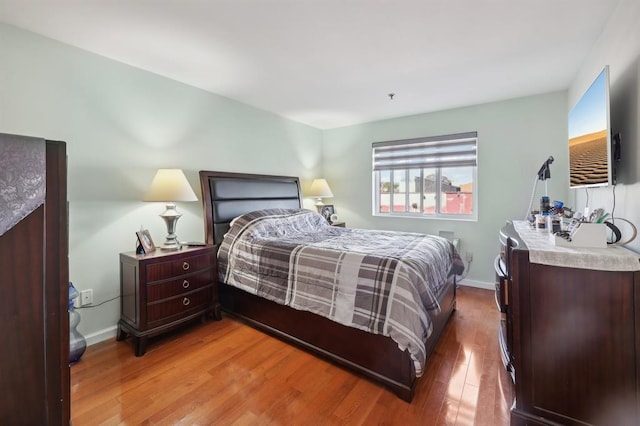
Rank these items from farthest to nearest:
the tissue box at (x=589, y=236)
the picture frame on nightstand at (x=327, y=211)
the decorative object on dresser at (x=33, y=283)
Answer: the picture frame on nightstand at (x=327, y=211)
the tissue box at (x=589, y=236)
the decorative object on dresser at (x=33, y=283)

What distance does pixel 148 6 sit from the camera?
5.70 feet

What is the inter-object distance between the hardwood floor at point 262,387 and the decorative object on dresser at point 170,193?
86 centimetres

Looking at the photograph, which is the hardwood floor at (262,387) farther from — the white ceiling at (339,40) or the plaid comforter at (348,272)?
the white ceiling at (339,40)

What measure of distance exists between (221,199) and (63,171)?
2.14m

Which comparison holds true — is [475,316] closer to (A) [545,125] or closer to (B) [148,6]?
(A) [545,125]

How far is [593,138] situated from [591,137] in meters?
0.04

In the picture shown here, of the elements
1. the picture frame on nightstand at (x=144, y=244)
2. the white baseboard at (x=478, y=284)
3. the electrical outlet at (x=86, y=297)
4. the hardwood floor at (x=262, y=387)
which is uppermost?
the picture frame on nightstand at (x=144, y=244)

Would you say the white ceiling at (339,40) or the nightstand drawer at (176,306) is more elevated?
the white ceiling at (339,40)

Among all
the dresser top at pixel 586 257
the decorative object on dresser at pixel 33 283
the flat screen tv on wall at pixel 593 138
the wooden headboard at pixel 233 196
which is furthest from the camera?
the wooden headboard at pixel 233 196

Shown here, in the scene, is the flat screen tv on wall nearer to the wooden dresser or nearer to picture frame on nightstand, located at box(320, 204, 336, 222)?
the wooden dresser

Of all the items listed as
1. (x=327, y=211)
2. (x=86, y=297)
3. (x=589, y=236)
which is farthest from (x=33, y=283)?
(x=327, y=211)

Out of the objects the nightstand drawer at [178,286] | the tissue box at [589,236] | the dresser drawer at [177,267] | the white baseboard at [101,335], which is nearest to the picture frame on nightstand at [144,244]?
the dresser drawer at [177,267]

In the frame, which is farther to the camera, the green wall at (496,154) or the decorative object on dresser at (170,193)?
the green wall at (496,154)

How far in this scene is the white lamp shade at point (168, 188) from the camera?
238 cm
